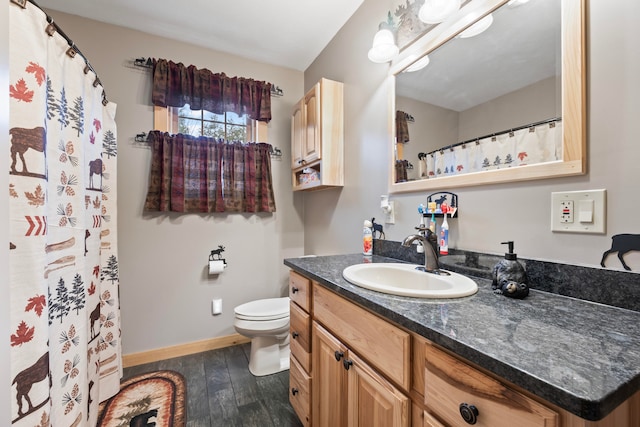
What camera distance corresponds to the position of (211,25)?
199 cm

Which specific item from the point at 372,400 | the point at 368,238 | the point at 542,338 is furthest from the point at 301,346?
the point at 542,338

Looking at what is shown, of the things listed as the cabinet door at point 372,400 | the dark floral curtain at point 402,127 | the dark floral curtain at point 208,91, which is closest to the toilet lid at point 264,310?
the cabinet door at point 372,400

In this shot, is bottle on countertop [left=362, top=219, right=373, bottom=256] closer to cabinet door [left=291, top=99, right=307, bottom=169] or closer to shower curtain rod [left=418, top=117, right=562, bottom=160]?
shower curtain rod [left=418, top=117, right=562, bottom=160]

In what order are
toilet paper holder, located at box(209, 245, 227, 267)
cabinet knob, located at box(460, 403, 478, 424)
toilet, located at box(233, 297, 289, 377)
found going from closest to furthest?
cabinet knob, located at box(460, 403, 478, 424), toilet, located at box(233, 297, 289, 377), toilet paper holder, located at box(209, 245, 227, 267)

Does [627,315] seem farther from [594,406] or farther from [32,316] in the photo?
[32,316]

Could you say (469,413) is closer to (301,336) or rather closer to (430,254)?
(430,254)

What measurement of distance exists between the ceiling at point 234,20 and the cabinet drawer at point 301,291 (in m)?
1.80

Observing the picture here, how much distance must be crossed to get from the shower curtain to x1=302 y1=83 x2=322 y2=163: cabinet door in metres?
1.28

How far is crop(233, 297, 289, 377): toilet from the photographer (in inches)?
69.8

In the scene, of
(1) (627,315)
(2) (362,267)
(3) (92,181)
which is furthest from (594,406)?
(3) (92,181)

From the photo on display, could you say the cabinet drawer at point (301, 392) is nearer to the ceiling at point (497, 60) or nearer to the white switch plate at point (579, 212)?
the white switch plate at point (579, 212)

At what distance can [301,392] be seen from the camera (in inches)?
52.0

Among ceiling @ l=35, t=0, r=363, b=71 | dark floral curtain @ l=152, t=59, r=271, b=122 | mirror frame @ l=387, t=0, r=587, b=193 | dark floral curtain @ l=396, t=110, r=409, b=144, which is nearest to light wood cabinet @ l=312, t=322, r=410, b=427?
mirror frame @ l=387, t=0, r=587, b=193

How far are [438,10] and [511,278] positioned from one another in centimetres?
110
